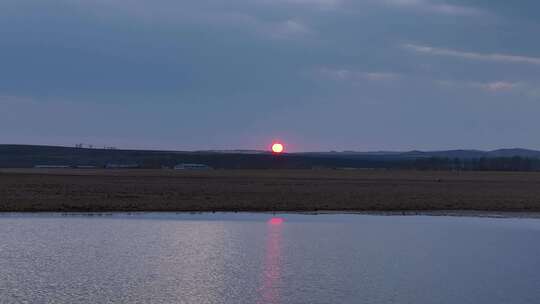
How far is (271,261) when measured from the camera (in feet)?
69.4

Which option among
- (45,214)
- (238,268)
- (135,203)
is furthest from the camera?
(135,203)

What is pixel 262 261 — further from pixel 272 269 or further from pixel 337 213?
pixel 337 213

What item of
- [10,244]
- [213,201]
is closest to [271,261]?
[10,244]

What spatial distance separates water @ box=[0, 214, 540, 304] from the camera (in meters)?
16.8

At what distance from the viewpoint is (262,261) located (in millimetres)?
21094

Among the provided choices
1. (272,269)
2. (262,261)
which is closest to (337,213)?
(262,261)

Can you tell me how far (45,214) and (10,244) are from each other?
35.8ft

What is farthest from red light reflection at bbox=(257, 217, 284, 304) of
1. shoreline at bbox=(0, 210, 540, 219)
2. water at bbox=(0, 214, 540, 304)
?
shoreline at bbox=(0, 210, 540, 219)

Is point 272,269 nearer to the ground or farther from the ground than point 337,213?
nearer to the ground

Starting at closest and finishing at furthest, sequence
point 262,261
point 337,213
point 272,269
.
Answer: point 272,269, point 262,261, point 337,213

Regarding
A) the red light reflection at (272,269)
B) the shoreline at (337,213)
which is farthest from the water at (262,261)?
Answer: the shoreline at (337,213)

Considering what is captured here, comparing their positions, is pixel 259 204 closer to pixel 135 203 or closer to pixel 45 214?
pixel 135 203

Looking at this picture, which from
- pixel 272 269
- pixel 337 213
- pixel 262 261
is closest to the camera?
pixel 272 269

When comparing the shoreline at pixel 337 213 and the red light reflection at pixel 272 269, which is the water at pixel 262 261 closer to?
the red light reflection at pixel 272 269
